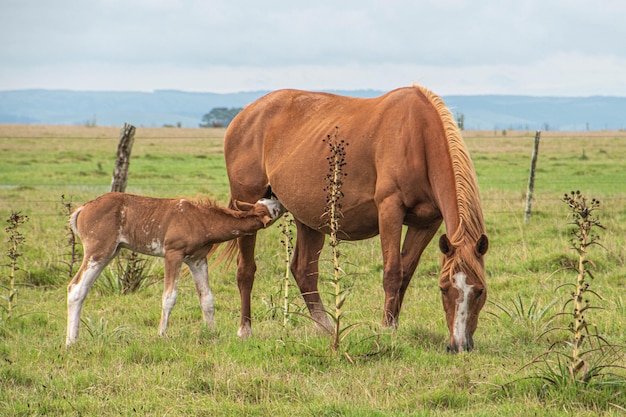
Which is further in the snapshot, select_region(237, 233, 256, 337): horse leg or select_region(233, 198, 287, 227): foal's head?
select_region(237, 233, 256, 337): horse leg

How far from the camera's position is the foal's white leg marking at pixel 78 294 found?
20.9 ft

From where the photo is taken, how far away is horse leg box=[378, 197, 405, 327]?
249 inches

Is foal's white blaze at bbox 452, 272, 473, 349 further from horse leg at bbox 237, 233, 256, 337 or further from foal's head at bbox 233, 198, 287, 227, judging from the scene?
horse leg at bbox 237, 233, 256, 337

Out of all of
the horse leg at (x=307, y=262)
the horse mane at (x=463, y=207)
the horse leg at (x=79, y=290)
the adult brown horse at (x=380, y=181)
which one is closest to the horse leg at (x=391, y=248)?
the adult brown horse at (x=380, y=181)

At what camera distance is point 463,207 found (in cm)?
584

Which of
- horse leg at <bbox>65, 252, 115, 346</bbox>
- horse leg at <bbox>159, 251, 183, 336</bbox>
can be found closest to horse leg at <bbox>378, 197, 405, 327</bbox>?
horse leg at <bbox>159, 251, 183, 336</bbox>

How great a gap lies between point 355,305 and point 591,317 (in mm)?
2314

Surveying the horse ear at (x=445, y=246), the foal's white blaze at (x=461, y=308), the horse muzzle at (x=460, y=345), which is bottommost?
the horse muzzle at (x=460, y=345)

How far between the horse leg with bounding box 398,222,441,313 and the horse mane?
0.85 metres

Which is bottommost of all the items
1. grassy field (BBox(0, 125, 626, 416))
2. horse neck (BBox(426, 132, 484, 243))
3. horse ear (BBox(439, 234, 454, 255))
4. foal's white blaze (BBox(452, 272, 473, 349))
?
grassy field (BBox(0, 125, 626, 416))

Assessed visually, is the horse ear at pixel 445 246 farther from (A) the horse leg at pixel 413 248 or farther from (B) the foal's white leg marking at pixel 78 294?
(B) the foal's white leg marking at pixel 78 294

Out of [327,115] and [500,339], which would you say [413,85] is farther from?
[500,339]

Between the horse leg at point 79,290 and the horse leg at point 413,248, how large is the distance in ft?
8.58

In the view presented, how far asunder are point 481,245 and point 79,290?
3369mm
